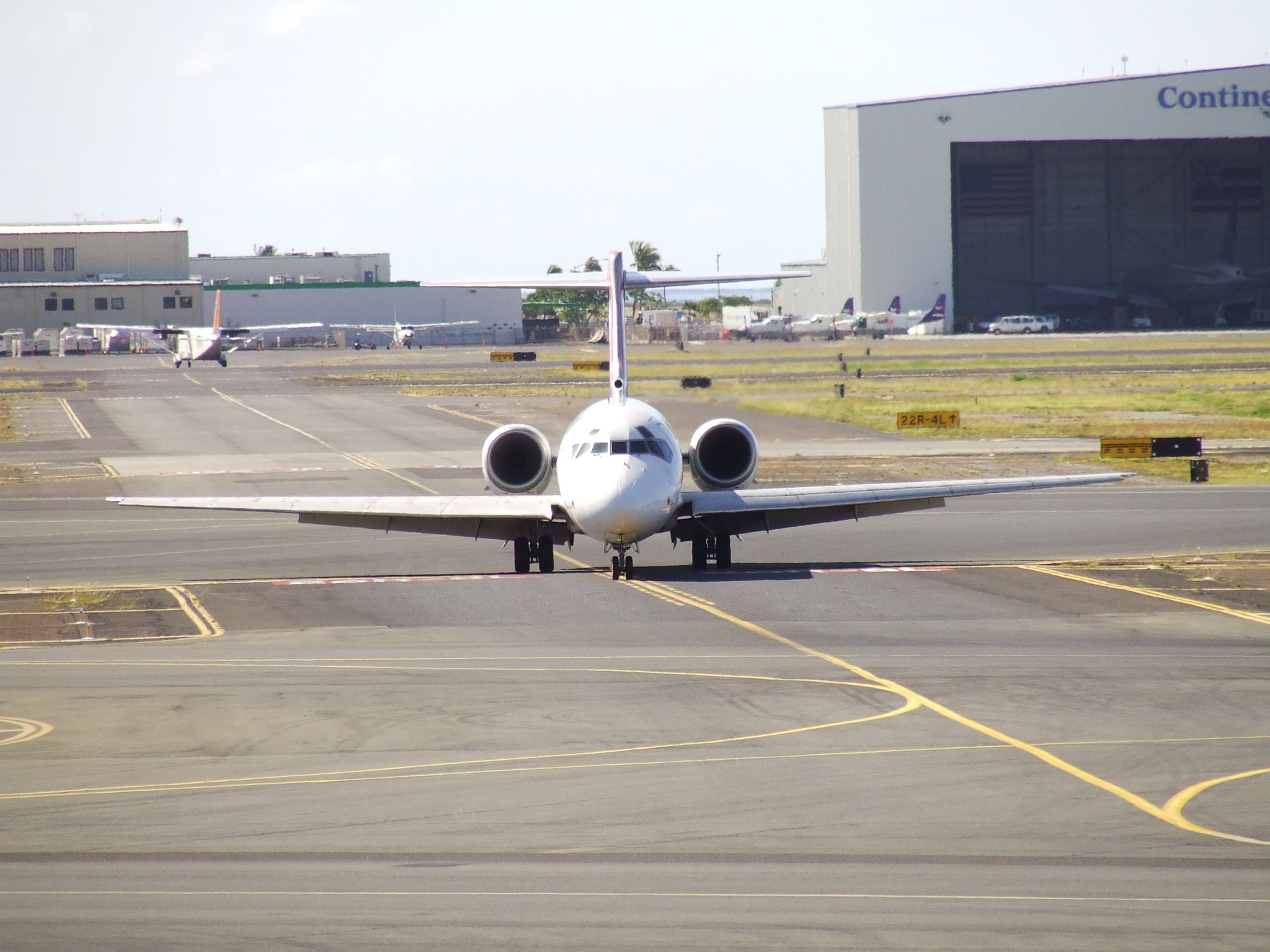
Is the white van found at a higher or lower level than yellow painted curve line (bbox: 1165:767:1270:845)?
higher

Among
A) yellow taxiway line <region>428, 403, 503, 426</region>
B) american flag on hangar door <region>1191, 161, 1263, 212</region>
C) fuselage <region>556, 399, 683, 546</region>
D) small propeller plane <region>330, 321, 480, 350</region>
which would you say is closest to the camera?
fuselage <region>556, 399, 683, 546</region>

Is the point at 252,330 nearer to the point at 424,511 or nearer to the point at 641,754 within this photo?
the point at 424,511

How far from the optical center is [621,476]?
24.2 meters

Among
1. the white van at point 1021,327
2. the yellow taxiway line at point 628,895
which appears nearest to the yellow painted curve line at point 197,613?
the yellow taxiway line at point 628,895

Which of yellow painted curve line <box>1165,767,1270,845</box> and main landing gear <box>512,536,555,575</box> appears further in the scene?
main landing gear <box>512,536,555,575</box>

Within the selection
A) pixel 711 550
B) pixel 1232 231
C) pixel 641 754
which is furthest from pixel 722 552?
pixel 1232 231

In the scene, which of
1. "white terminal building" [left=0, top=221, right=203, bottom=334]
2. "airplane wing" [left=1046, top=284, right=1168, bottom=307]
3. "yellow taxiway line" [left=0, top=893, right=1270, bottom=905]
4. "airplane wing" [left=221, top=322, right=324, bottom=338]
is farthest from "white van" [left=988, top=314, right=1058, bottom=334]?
"yellow taxiway line" [left=0, top=893, right=1270, bottom=905]

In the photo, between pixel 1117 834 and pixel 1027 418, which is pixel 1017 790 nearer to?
pixel 1117 834

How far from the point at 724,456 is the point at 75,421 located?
48.8 m

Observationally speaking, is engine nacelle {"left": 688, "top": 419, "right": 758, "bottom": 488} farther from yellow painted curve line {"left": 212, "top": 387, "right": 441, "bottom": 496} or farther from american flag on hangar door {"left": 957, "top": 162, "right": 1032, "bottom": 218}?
american flag on hangar door {"left": 957, "top": 162, "right": 1032, "bottom": 218}

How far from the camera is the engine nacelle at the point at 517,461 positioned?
27.5 metres

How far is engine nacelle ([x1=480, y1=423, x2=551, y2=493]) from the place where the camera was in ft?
90.2

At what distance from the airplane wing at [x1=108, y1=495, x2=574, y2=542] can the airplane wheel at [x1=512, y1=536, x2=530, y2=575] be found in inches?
5.5

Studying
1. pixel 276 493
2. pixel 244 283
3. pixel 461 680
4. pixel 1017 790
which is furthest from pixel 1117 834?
pixel 244 283
